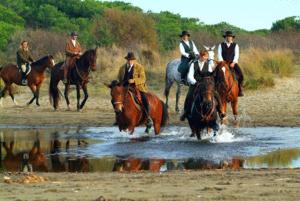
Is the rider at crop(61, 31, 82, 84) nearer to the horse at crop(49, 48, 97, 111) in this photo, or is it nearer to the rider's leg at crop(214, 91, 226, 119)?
the horse at crop(49, 48, 97, 111)

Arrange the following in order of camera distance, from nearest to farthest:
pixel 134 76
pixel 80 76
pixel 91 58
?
pixel 134 76 → pixel 91 58 → pixel 80 76

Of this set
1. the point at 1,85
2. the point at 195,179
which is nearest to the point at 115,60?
the point at 1,85

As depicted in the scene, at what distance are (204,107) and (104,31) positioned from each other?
26.7 m

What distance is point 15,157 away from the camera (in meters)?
16.9

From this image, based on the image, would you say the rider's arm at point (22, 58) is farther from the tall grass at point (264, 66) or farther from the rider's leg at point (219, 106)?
the rider's leg at point (219, 106)

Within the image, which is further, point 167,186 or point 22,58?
point 22,58

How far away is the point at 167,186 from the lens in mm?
11367

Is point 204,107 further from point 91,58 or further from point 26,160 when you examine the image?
point 91,58

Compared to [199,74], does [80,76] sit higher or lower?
lower

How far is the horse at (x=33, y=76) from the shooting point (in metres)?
29.1

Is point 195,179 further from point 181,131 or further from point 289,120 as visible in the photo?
point 289,120

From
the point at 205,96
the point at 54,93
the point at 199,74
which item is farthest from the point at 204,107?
the point at 54,93

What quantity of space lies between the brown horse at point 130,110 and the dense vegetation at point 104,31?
11.2 metres

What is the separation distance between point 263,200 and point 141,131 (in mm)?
11449
